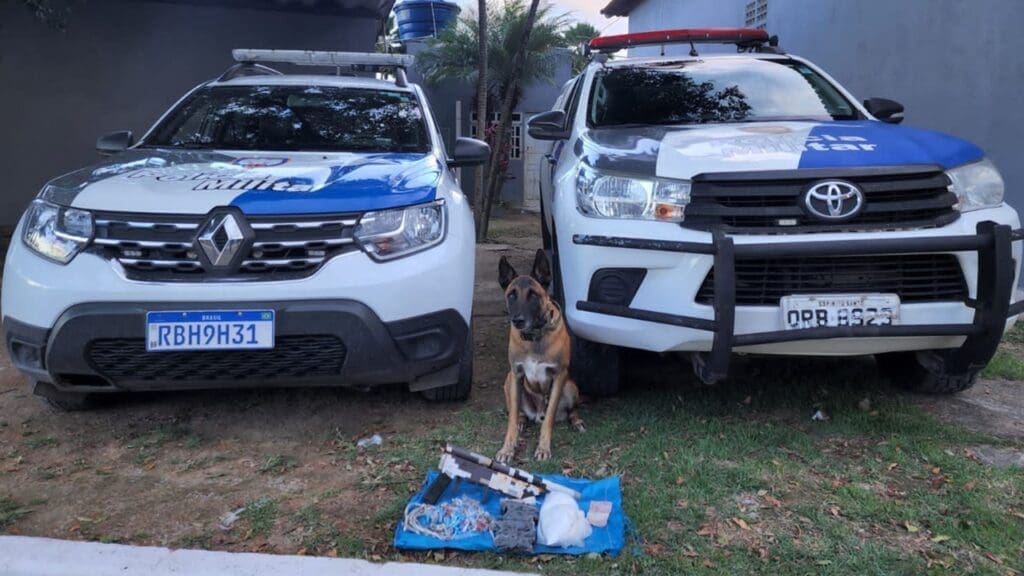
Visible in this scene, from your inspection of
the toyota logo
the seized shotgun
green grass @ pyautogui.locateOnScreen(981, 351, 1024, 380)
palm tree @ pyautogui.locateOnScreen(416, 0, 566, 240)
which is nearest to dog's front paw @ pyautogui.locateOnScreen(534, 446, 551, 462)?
the seized shotgun

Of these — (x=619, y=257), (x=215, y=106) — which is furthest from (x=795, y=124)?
(x=215, y=106)

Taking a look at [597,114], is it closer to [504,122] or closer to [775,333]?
[775,333]

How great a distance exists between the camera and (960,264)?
10.3 ft

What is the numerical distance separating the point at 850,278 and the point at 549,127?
1881 millimetres

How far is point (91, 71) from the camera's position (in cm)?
1037

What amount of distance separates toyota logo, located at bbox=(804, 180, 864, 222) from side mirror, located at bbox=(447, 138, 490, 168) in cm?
195

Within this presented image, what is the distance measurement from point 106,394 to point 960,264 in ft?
13.0

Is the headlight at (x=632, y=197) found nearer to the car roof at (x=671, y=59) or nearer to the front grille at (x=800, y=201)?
the front grille at (x=800, y=201)

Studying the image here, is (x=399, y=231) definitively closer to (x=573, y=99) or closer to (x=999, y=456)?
(x=573, y=99)

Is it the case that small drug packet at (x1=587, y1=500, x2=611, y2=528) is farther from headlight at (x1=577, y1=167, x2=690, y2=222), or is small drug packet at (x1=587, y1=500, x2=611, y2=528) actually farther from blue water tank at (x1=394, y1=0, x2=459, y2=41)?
blue water tank at (x1=394, y1=0, x2=459, y2=41)

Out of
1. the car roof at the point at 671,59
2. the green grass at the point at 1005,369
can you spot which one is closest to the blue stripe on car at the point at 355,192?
the car roof at the point at 671,59

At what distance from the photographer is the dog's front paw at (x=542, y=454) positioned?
3.35 meters

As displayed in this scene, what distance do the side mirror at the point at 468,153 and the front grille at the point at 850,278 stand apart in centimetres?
177

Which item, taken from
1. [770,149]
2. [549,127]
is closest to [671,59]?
[549,127]
